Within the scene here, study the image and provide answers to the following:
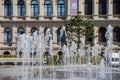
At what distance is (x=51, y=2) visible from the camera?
250ft

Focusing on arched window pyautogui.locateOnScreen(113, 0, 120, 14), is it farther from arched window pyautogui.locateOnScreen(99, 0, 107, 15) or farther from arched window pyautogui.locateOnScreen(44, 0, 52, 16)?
arched window pyautogui.locateOnScreen(44, 0, 52, 16)

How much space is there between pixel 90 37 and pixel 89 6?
34.5 ft

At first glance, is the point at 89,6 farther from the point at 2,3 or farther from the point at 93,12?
the point at 2,3

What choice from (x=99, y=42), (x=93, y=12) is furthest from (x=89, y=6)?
(x=99, y=42)

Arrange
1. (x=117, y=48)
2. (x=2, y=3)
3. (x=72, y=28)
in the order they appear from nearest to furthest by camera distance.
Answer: (x=72, y=28) → (x=117, y=48) → (x=2, y=3)

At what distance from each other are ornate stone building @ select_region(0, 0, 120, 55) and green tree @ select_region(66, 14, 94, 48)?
25.3 feet

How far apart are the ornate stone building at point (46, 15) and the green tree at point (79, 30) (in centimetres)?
770

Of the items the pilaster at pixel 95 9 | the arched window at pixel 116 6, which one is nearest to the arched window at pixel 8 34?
the pilaster at pixel 95 9

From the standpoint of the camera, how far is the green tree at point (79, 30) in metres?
65.2

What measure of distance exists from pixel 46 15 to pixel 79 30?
39.1 ft

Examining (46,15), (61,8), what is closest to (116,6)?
(61,8)

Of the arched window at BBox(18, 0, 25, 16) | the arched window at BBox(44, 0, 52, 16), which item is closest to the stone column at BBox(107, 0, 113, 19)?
the arched window at BBox(44, 0, 52, 16)

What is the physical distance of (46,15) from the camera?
76062mm

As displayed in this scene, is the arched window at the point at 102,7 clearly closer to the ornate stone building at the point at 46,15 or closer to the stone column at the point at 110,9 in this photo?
the ornate stone building at the point at 46,15
